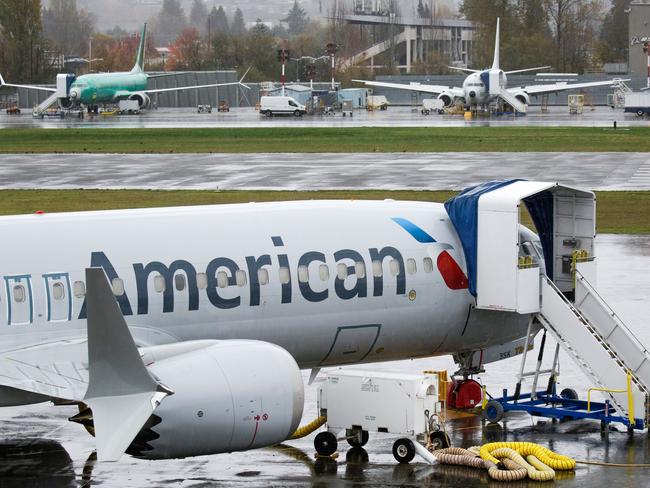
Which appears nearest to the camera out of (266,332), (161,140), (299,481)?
(299,481)

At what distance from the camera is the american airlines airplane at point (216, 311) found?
21203 millimetres

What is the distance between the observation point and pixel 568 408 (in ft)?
94.4

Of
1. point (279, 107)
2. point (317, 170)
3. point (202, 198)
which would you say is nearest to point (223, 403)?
point (202, 198)

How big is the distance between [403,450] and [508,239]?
18.0ft

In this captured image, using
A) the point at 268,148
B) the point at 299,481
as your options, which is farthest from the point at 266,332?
the point at 268,148

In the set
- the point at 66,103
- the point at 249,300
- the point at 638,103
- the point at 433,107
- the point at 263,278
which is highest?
the point at 263,278

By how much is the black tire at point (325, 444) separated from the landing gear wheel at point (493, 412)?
4.18 meters

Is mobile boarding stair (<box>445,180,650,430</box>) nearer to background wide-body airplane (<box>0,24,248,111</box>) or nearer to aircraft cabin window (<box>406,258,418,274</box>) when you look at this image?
aircraft cabin window (<box>406,258,418,274</box>)

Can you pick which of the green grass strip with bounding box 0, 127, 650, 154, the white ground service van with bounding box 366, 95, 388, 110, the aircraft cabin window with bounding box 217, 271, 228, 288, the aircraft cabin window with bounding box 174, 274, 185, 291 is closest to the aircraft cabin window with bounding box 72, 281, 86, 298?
the aircraft cabin window with bounding box 174, 274, 185, 291

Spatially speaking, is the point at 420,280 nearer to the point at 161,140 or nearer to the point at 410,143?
the point at 410,143

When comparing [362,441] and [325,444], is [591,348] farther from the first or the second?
[325,444]

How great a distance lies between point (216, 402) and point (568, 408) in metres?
9.92

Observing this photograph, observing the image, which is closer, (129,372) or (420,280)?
(129,372)

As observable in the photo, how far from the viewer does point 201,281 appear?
2623 cm
